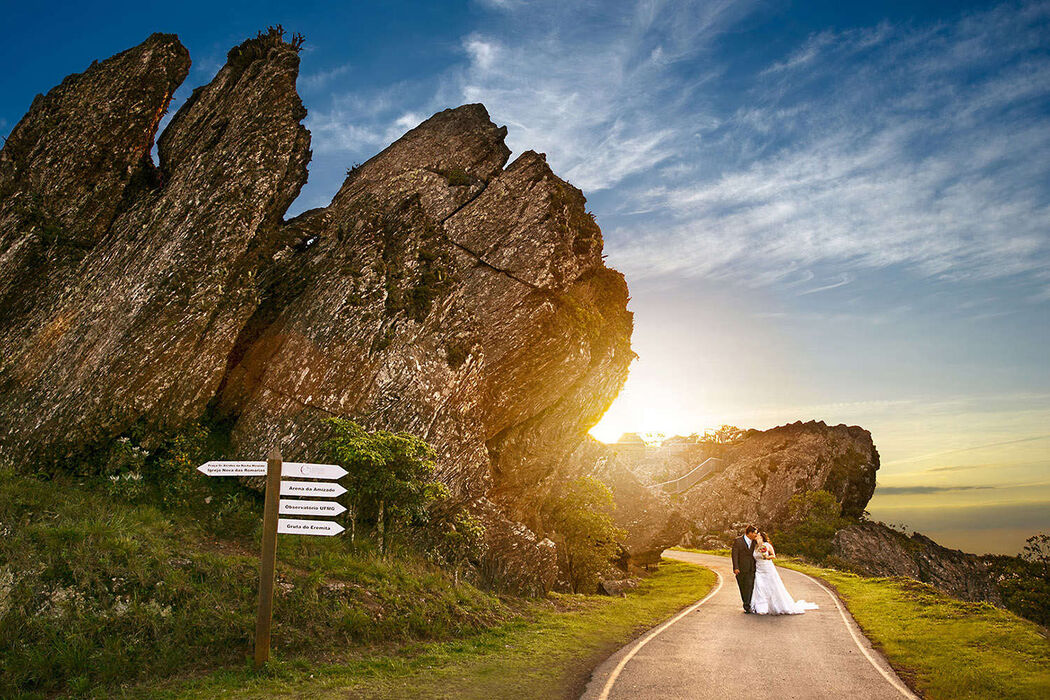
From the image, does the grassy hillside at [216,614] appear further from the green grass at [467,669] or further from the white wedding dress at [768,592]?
the white wedding dress at [768,592]

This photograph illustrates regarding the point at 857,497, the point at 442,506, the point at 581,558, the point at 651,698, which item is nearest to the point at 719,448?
the point at 857,497

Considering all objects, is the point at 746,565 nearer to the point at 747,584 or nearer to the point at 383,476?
the point at 747,584

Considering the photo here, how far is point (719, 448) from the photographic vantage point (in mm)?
84312

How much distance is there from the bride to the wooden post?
1676 cm

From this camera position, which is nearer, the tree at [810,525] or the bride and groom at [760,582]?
the bride and groom at [760,582]

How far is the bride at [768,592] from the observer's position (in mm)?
20328

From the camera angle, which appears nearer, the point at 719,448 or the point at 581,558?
the point at 581,558

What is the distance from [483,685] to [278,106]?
23.1m

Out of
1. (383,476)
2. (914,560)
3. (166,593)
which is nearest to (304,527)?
(166,593)

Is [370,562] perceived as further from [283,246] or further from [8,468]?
[283,246]

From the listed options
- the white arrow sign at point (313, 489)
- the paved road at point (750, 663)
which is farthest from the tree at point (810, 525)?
the white arrow sign at point (313, 489)

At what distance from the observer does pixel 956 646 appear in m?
14.8

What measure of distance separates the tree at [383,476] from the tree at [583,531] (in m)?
11.7

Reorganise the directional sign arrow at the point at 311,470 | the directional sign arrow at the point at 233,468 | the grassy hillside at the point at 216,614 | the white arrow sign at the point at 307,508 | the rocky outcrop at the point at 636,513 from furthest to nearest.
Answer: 1. the rocky outcrop at the point at 636,513
2. the directional sign arrow at the point at 311,470
3. the directional sign arrow at the point at 233,468
4. the white arrow sign at the point at 307,508
5. the grassy hillside at the point at 216,614
